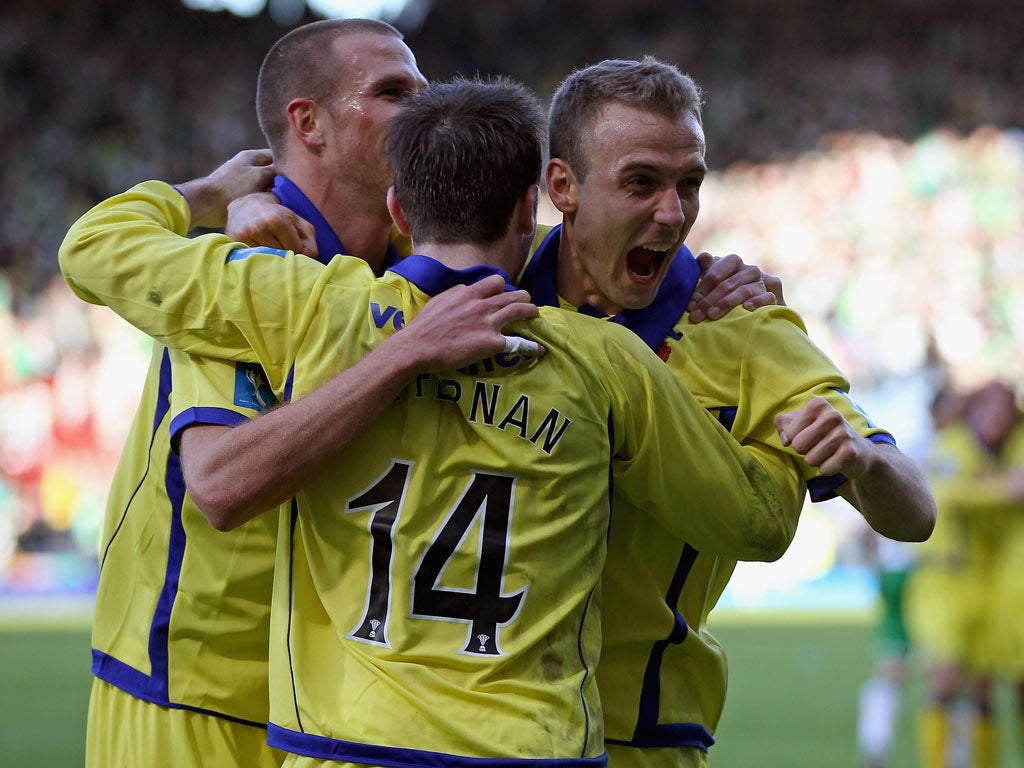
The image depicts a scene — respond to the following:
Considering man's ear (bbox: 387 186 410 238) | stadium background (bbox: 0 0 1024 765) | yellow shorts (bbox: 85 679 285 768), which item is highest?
stadium background (bbox: 0 0 1024 765)

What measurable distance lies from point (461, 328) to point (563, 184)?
24.7 inches

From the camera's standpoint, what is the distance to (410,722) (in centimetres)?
217

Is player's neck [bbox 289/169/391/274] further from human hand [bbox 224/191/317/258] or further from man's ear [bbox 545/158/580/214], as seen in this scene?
man's ear [bbox 545/158/580/214]

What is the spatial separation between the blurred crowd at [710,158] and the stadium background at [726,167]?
36 mm

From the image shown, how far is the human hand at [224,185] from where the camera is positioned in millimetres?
3064

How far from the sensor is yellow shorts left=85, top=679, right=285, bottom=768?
2.80 meters

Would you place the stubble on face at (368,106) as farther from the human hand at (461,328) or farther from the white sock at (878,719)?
the white sock at (878,719)

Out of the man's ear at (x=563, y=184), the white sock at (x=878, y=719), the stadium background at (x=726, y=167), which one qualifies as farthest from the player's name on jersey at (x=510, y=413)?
the stadium background at (x=726, y=167)

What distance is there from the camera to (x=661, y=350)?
8.90 feet

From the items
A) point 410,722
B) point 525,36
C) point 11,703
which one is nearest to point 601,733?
point 410,722

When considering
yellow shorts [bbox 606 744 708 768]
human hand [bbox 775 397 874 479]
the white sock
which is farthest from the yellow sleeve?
the white sock

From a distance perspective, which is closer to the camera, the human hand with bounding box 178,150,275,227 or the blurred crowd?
the human hand with bounding box 178,150,275,227

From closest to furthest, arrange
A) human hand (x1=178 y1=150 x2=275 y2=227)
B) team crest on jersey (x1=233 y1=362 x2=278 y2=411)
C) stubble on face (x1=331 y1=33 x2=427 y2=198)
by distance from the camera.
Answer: team crest on jersey (x1=233 y1=362 x2=278 y2=411) → human hand (x1=178 y1=150 x2=275 y2=227) → stubble on face (x1=331 y1=33 x2=427 y2=198)

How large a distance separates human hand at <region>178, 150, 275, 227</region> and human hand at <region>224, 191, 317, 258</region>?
4.9 inches
